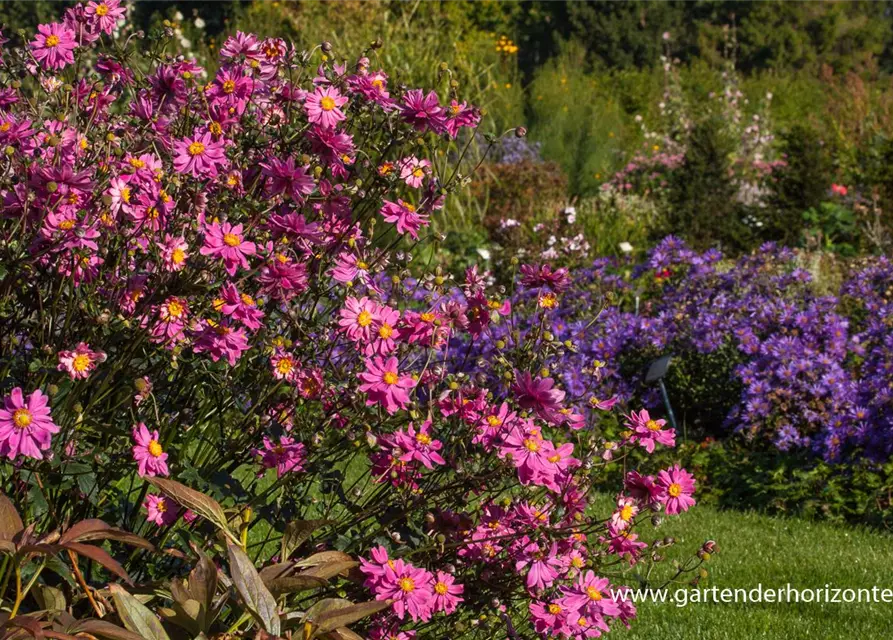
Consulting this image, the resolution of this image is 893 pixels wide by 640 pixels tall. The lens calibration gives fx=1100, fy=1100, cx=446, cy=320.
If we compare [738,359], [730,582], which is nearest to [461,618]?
[730,582]

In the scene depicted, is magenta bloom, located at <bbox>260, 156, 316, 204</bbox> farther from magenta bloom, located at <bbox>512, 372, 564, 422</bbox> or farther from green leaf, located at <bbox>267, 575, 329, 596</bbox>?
green leaf, located at <bbox>267, 575, 329, 596</bbox>

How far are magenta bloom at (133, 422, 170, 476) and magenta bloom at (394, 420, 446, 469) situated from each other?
447 mm

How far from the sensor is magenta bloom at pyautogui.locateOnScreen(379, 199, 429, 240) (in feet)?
7.81

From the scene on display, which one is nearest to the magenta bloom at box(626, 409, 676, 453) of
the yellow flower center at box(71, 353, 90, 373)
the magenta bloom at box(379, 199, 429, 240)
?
the magenta bloom at box(379, 199, 429, 240)

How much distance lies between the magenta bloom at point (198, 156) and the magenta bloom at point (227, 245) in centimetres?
18

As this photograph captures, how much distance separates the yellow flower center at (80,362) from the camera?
2006 millimetres

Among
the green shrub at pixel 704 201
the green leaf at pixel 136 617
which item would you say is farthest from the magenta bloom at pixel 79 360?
the green shrub at pixel 704 201

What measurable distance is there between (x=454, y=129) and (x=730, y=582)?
2323 millimetres

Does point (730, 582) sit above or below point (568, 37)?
above

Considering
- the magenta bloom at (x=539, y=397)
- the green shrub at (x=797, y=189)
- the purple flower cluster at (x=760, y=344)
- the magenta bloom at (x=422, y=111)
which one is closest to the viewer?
the magenta bloom at (x=539, y=397)

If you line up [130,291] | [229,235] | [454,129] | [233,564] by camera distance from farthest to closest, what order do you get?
[454,129], [130,291], [229,235], [233,564]

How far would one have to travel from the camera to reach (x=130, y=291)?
7.36ft

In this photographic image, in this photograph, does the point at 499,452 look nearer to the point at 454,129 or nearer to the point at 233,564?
the point at 233,564

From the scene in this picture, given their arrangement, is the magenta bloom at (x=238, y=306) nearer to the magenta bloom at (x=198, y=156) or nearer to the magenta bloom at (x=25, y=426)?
the magenta bloom at (x=198, y=156)
